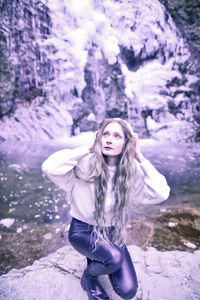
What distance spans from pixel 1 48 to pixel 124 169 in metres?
3.91

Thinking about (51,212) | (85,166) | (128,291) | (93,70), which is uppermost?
(93,70)

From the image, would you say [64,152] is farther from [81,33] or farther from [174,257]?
[81,33]

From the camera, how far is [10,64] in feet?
12.7

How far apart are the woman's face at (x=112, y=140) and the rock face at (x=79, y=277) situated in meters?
0.93

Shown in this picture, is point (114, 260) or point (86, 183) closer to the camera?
point (114, 260)

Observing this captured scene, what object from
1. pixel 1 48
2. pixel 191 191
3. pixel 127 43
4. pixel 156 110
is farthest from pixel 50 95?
pixel 191 191

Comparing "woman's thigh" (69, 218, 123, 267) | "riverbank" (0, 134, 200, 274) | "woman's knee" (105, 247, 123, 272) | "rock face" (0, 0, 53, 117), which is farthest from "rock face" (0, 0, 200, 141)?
"woman's knee" (105, 247, 123, 272)

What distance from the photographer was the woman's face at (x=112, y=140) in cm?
114

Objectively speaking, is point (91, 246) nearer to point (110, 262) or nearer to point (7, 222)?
point (110, 262)

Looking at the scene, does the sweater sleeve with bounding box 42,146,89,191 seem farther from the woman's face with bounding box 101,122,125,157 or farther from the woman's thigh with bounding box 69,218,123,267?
the woman's thigh with bounding box 69,218,123,267

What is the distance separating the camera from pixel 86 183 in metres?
1.22

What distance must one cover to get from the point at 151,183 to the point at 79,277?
86cm

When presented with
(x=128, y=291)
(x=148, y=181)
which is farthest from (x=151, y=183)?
(x=128, y=291)

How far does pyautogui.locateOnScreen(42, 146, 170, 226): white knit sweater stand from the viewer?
43.9 inches
